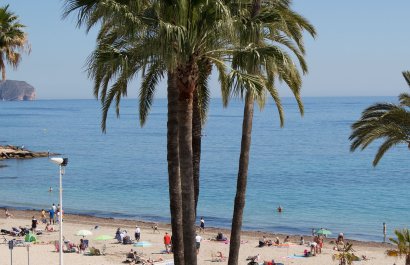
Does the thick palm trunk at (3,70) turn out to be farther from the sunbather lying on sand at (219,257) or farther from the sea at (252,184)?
the sunbather lying on sand at (219,257)

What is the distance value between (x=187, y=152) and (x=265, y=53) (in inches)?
98.0

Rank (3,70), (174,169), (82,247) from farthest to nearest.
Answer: (82,247) < (3,70) < (174,169)

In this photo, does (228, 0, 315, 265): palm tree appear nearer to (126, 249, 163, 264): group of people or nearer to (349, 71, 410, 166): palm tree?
(349, 71, 410, 166): palm tree

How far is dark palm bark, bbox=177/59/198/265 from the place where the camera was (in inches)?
496

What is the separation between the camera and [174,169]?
1366 cm

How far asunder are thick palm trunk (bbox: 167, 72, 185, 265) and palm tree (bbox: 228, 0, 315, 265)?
1625 mm

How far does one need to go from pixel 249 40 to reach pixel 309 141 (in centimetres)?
11900

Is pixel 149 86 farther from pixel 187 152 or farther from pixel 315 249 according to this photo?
pixel 315 249

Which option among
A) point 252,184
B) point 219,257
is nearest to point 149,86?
point 219,257

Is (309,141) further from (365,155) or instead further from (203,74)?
(203,74)

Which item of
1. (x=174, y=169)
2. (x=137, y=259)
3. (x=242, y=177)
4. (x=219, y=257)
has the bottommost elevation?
(x=219, y=257)

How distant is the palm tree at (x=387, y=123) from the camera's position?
19.4 metres

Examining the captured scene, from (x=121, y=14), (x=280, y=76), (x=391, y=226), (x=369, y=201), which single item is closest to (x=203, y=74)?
(x=280, y=76)

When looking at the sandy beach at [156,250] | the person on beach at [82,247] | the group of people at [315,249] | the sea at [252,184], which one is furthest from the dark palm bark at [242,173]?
the group of people at [315,249]
